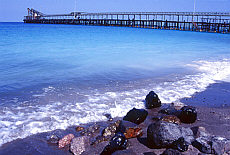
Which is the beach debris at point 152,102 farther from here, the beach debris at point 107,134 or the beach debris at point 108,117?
the beach debris at point 107,134

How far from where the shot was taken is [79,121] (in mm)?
4516

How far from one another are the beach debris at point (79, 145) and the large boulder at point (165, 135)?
99 cm

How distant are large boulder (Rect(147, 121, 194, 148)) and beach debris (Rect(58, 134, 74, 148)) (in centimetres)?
126

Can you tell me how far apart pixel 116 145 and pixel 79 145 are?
0.60 m

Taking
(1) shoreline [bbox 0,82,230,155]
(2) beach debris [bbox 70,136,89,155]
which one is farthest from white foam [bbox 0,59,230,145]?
(2) beach debris [bbox 70,136,89,155]

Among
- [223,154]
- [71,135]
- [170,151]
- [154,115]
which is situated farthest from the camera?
[154,115]

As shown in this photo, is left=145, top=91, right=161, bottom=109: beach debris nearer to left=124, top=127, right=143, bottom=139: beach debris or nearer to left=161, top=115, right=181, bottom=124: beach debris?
left=161, top=115, right=181, bottom=124: beach debris

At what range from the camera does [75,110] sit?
5.07m

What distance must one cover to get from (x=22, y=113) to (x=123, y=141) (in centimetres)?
257

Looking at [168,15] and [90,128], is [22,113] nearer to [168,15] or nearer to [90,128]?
[90,128]

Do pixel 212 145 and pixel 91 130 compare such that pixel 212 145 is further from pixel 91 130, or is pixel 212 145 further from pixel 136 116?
pixel 91 130

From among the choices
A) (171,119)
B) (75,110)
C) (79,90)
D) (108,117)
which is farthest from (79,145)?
(79,90)

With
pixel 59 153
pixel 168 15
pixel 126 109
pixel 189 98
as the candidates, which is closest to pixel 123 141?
pixel 59 153

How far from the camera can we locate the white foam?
13.8ft
